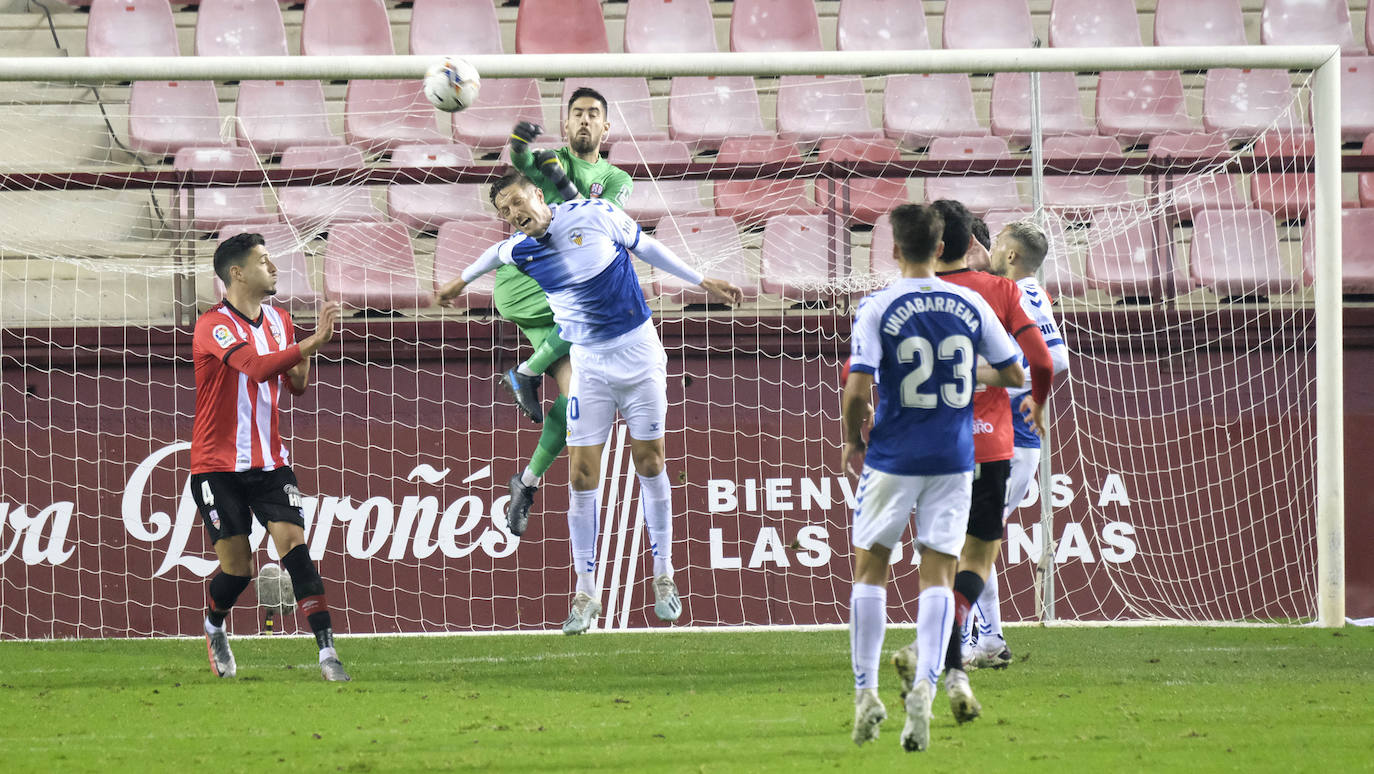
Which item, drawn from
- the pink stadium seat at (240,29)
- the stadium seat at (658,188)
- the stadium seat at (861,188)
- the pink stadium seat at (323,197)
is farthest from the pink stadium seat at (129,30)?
the stadium seat at (861,188)

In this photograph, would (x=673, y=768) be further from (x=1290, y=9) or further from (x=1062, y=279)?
(x=1290, y=9)

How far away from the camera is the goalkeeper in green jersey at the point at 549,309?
6.64m

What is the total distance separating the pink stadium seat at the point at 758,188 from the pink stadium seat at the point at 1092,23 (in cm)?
330

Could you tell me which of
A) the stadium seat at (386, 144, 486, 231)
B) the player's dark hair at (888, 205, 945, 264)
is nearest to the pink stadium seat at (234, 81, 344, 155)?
the stadium seat at (386, 144, 486, 231)

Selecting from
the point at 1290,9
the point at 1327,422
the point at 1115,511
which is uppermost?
the point at 1290,9

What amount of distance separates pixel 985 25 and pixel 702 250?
407 centimetres

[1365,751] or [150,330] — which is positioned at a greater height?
[150,330]

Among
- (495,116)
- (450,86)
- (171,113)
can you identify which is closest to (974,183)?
(495,116)

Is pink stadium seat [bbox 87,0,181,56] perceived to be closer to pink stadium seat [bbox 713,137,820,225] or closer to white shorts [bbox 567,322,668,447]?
pink stadium seat [bbox 713,137,820,225]

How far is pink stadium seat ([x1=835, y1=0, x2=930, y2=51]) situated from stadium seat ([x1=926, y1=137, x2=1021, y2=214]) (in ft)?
5.36

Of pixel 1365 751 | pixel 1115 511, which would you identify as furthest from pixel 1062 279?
pixel 1365 751

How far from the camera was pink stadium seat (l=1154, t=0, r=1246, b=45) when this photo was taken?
11.6 metres

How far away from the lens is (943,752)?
4.04 m

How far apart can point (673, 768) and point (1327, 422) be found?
5.16 meters
